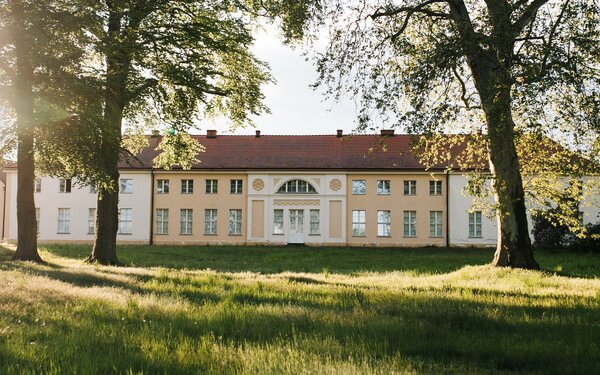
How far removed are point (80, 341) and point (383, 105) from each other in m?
8.29

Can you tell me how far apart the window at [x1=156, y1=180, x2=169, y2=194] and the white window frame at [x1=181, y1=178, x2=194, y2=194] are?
1.24 metres

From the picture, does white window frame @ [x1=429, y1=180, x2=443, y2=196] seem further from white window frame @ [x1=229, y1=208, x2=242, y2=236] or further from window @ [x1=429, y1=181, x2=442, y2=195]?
white window frame @ [x1=229, y1=208, x2=242, y2=236]

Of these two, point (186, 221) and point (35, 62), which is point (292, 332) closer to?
point (35, 62)

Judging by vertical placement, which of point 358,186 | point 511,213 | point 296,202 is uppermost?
point 358,186

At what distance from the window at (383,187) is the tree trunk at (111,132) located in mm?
25712

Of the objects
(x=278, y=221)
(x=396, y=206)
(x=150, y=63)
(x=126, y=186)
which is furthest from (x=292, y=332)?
(x=126, y=186)

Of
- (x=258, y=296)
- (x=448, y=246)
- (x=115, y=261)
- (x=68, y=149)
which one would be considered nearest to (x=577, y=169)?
(x=258, y=296)

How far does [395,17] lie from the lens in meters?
15.0

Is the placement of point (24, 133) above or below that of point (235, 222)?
above

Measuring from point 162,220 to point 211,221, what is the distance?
3868 millimetres

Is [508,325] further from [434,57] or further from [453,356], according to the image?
[434,57]

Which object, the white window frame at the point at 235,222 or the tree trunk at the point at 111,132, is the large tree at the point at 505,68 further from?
the white window frame at the point at 235,222

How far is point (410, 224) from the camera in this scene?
42406mm

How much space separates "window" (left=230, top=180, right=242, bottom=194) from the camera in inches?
1705
